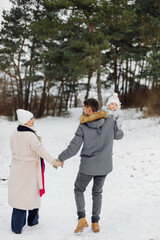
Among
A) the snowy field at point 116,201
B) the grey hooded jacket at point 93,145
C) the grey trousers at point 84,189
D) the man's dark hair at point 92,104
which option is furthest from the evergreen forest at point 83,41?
the grey trousers at point 84,189

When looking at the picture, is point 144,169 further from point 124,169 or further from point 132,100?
point 132,100

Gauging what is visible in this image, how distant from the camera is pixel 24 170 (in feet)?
10.9

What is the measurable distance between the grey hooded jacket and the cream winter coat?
0.46m

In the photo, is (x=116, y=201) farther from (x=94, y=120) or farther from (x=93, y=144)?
(x=94, y=120)

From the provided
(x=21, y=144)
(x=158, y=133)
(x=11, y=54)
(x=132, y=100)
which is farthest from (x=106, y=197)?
(x=11, y=54)

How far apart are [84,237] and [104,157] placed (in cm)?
118

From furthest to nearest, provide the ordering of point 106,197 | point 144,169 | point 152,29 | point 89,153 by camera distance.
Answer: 1. point 152,29
2. point 144,169
3. point 106,197
4. point 89,153

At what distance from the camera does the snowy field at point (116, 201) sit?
10.9 ft

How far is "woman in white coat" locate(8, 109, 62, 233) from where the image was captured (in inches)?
129

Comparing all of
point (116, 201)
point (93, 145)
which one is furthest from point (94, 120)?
point (116, 201)

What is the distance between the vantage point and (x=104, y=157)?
3.16 m

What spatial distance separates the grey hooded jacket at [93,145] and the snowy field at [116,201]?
100 centimetres

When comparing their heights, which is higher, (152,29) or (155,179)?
(152,29)

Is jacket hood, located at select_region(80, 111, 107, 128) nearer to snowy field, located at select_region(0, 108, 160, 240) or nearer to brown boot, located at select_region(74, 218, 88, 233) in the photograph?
brown boot, located at select_region(74, 218, 88, 233)
